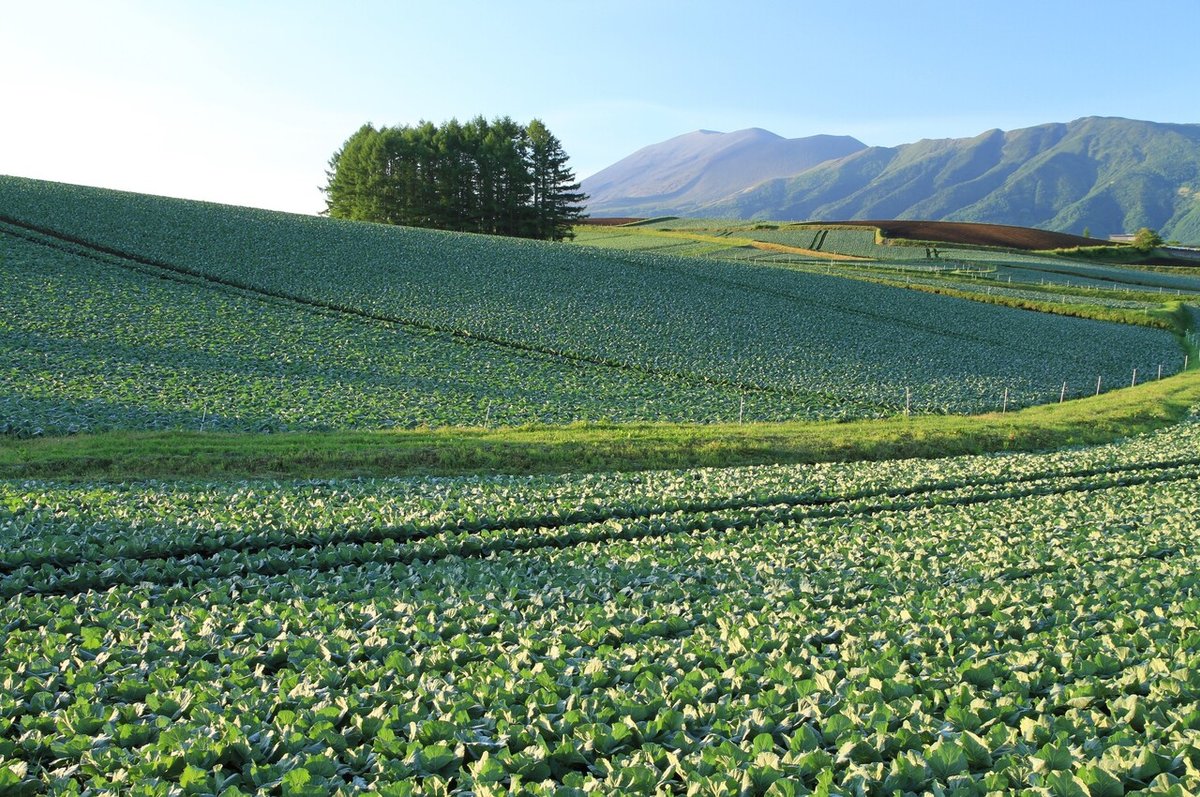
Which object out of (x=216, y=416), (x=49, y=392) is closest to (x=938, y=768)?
(x=216, y=416)

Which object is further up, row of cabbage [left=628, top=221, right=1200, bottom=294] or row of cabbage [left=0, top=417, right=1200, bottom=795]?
row of cabbage [left=628, top=221, right=1200, bottom=294]

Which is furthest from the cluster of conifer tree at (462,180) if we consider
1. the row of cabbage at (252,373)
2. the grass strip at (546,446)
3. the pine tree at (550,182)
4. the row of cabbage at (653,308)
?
the grass strip at (546,446)

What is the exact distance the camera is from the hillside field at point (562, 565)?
7.37 metres

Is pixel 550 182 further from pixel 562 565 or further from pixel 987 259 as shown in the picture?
pixel 562 565

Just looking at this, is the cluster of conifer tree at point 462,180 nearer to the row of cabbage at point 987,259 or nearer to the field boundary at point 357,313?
the row of cabbage at point 987,259

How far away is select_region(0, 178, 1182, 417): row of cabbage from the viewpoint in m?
42.1

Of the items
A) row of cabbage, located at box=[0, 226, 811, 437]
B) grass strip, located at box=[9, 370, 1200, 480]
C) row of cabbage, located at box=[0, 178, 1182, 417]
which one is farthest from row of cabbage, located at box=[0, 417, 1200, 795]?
row of cabbage, located at box=[0, 178, 1182, 417]

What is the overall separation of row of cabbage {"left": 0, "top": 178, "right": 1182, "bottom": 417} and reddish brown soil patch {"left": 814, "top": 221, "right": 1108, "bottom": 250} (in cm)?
5054

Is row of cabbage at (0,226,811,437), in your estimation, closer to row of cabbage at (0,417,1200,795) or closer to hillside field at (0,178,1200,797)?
hillside field at (0,178,1200,797)

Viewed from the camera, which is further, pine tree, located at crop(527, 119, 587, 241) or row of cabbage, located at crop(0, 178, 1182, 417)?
pine tree, located at crop(527, 119, 587, 241)

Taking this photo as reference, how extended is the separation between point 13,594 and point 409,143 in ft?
309

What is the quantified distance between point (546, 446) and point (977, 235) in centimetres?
10862

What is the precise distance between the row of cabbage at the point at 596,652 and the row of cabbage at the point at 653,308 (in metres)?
21.9

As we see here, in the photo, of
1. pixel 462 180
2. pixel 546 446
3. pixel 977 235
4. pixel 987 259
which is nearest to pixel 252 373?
pixel 546 446
